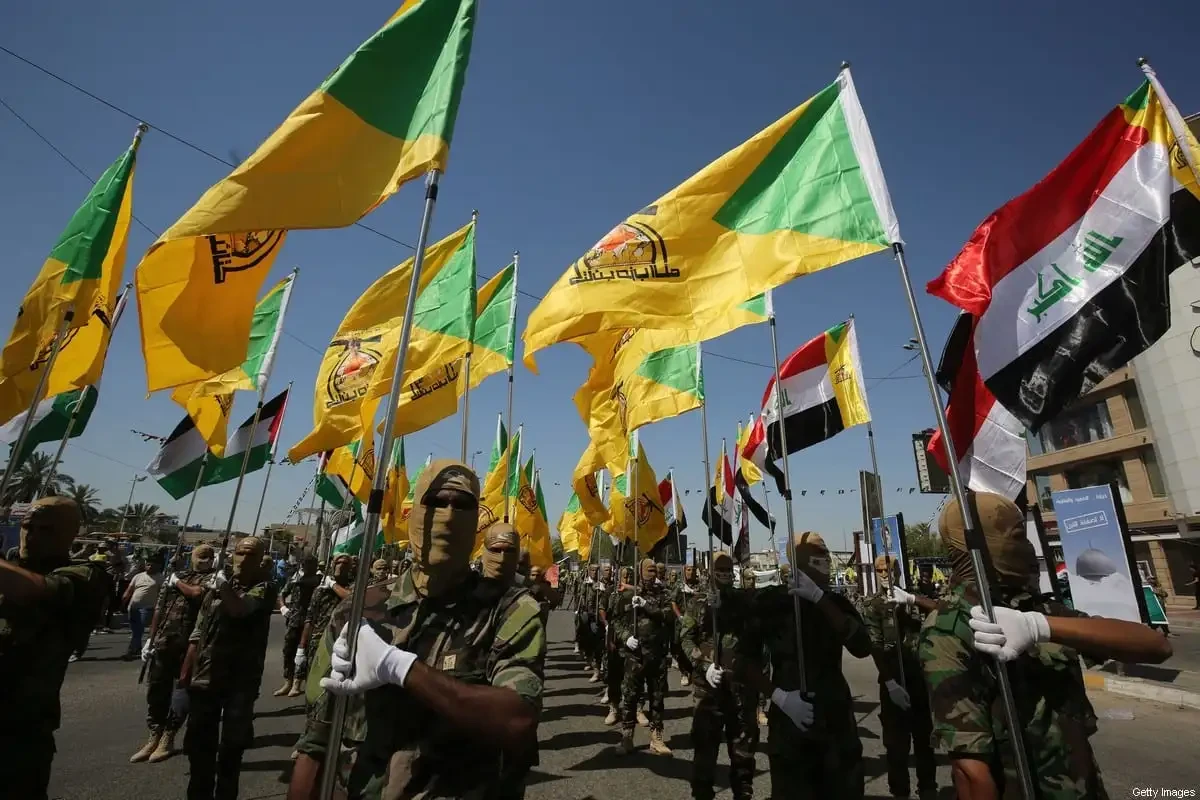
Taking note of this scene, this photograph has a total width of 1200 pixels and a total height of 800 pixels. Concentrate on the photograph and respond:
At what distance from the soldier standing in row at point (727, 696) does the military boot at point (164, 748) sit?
570 cm

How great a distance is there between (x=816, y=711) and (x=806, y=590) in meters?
0.81

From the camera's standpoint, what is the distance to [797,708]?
3975 millimetres

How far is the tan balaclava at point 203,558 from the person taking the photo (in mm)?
7320

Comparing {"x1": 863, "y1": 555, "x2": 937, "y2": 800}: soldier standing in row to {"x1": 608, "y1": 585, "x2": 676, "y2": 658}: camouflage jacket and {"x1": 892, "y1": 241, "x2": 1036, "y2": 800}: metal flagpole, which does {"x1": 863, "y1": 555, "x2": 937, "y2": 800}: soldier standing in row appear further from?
{"x1": 892, "y1": 241, "x2": 1036, "y2": 800}: metal flagpole

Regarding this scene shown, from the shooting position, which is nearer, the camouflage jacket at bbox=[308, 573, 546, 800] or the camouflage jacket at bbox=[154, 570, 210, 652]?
the camouflage jacket at bbox=[308, 573, 546, 800]

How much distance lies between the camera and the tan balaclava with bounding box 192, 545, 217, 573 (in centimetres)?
732

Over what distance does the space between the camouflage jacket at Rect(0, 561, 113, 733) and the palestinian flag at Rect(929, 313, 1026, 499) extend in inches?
207

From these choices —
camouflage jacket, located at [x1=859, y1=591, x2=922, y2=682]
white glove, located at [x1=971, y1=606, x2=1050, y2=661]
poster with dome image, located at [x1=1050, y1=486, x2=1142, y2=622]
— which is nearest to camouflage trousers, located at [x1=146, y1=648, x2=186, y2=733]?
camouflage jacket, located at [x1=859, y1=591, x2=922, y2=682]

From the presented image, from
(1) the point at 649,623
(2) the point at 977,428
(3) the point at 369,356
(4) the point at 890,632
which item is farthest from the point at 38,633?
(4) the point at 890,632

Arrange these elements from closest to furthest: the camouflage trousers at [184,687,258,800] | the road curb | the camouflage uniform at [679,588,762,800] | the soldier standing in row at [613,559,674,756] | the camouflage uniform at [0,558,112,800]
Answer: the camouflage uniform at [0,558,112,800], the camouflage trousers at [184,687,258,800], the camouflage uniform at [679,588,762,800], the soldier standing in row at [613,559,674,756], the road curb

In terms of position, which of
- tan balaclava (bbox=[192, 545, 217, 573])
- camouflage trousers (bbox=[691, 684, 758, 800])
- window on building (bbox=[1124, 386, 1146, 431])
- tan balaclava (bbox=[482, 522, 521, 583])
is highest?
window on building (bbox=[1124, 386, 1146, 431])

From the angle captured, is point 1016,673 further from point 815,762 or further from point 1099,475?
point 1099,475

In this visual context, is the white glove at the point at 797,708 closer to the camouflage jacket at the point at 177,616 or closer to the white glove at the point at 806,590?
the white glove at the point at 806,590

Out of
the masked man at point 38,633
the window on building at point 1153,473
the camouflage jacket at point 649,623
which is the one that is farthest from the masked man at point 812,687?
the window on building at point 1153,473
